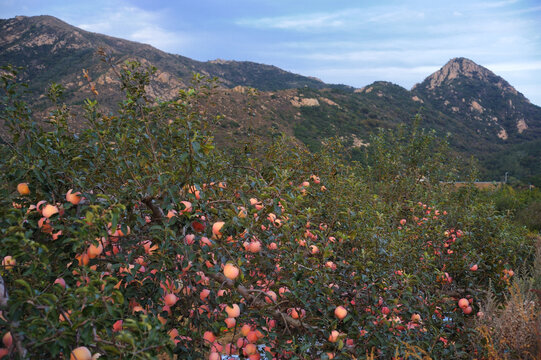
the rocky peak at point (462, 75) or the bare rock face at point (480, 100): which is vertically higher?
the rocky peak at point (462, 75)

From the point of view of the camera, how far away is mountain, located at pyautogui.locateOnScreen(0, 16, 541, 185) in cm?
3709

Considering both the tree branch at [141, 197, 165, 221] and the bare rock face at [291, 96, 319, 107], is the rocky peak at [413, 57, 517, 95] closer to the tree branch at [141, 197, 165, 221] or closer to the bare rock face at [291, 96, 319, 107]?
the bare rock face at [291, 96, 319, 107]

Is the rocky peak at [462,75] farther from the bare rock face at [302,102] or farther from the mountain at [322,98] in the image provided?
the bare rock face at [302,102]

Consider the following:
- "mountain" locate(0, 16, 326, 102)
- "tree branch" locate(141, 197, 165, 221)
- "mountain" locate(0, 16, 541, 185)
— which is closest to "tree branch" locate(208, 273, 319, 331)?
"tree branch" locate(141, 197, 165, 221)

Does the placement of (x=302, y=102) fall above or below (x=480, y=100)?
below

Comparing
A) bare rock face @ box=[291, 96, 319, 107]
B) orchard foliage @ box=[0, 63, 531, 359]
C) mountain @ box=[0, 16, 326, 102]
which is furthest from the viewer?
mountain @ box=[0, 16, 326, 102]

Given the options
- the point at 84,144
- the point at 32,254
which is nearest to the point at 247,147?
the point at 84,144

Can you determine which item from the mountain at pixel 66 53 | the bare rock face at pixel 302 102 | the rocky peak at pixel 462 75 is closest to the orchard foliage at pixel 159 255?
the mountain at pixel 66 53

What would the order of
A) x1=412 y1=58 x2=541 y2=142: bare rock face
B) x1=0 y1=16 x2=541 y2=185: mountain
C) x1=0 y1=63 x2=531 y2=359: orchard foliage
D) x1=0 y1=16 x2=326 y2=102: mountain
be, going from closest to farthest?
x1=0 y1=63 x2=531 y2=359: orchard foliage, x1=0 y1=16 x2=541 y2=185: mountain, x1=0 y1=16 x2=326 y2=102: mountain, x1=412 y1=58 x2=541 y2=142: bare rock face

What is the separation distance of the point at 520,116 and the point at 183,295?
310 ft

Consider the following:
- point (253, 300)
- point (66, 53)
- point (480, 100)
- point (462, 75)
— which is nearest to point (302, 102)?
point (253, 300)

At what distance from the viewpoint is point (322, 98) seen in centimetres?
5391

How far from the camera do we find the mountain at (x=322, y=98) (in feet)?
122

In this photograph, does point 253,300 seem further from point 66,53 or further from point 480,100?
point 480,100
